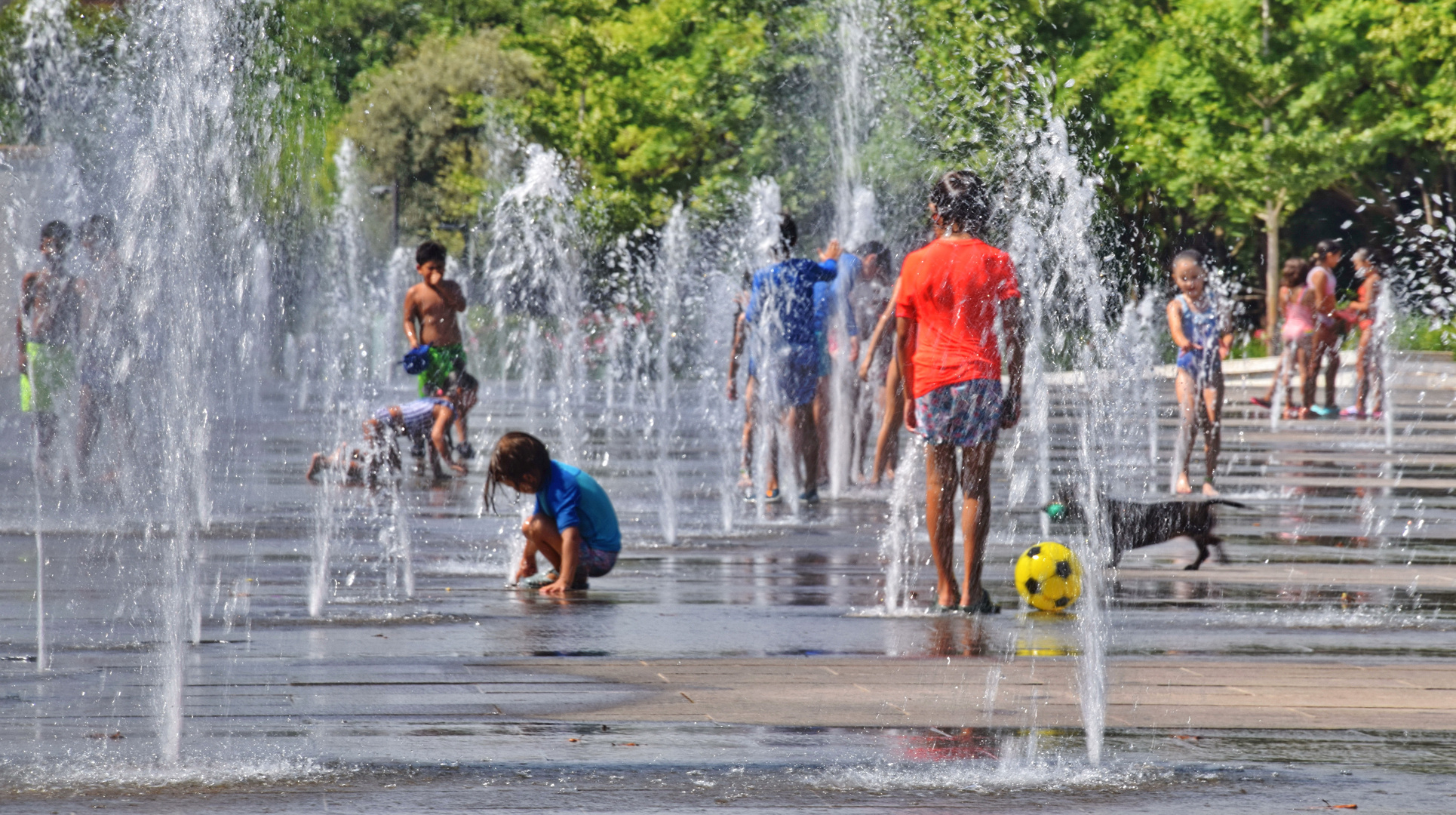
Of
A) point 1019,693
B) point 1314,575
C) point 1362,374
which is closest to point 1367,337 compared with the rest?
point 1362,374

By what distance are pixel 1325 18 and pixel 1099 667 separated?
32653 mm

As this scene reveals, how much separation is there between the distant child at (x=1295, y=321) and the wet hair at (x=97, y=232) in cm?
1401

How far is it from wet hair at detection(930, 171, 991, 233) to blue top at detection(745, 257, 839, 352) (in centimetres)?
489

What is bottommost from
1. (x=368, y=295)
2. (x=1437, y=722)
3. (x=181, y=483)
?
(x=1437, y=722)

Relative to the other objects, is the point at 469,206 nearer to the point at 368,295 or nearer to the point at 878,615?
the point at 368,295

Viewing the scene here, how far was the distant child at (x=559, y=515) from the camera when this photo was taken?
8859 mm

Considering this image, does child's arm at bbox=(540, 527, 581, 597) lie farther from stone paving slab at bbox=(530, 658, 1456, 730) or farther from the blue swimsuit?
the blue swimsuit

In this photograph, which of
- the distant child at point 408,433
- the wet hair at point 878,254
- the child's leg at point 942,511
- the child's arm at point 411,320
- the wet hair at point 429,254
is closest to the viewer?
the child's leg at point 942,511

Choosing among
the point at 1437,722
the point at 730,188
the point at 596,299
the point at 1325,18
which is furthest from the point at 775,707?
the point at 596,299

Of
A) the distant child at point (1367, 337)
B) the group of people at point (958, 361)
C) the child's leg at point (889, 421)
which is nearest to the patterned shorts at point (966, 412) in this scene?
the group of people at point (958, 361)

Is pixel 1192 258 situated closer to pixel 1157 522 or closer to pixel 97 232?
pixel 1157 522

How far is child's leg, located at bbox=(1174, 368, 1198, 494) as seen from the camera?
1403 centimetres

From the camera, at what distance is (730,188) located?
47.3 meters

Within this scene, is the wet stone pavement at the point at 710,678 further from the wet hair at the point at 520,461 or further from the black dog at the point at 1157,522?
the wet hair at the point at 520,461
